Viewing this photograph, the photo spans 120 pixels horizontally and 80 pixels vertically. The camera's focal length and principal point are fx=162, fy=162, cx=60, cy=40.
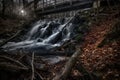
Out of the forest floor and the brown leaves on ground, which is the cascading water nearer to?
the forest floor

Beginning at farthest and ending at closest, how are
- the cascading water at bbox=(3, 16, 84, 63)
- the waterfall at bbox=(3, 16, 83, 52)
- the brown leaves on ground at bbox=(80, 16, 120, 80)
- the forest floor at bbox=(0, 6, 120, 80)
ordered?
the waterfall at bbox=(3, 16, 83, 52), the cascading water at bbox=(3, 16, 84, 63), the forest floor at bbox=(0, 6, 120, 80), the brown leaves on ground at bbox=(80, 16, 120, 80)

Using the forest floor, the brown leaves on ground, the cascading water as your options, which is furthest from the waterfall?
the brown leaves on ground

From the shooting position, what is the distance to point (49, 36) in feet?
54.2

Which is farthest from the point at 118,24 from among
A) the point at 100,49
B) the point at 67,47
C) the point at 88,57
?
the point at 67,47

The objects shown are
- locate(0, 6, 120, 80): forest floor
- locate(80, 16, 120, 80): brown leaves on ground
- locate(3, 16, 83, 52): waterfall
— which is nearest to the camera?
locate(80, 16, 120, 80): brown leaves on ground

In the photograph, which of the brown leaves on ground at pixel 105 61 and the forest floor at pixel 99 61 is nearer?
the brown leaves on ground at pixel 105 61

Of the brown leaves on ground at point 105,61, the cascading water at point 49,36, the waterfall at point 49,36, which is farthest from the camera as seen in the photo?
the waterfall at point 49,36

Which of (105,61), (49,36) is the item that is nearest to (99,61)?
(105,61)

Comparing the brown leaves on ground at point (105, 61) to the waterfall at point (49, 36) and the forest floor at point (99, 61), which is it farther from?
the waterfall at point (49, 36)

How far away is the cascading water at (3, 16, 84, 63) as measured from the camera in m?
12.9

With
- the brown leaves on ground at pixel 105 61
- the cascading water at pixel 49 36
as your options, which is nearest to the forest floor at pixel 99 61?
the brown leaves on ground at pixel 105 61

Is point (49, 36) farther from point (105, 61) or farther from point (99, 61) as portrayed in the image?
point (105, 61)

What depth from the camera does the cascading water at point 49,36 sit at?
12938mm

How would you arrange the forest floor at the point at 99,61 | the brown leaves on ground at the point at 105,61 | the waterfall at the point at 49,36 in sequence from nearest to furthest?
the brown leaves on ground at the point at 105,61 → the forest floor at the point at 99,61 → the waterfall at the point at 49,36
